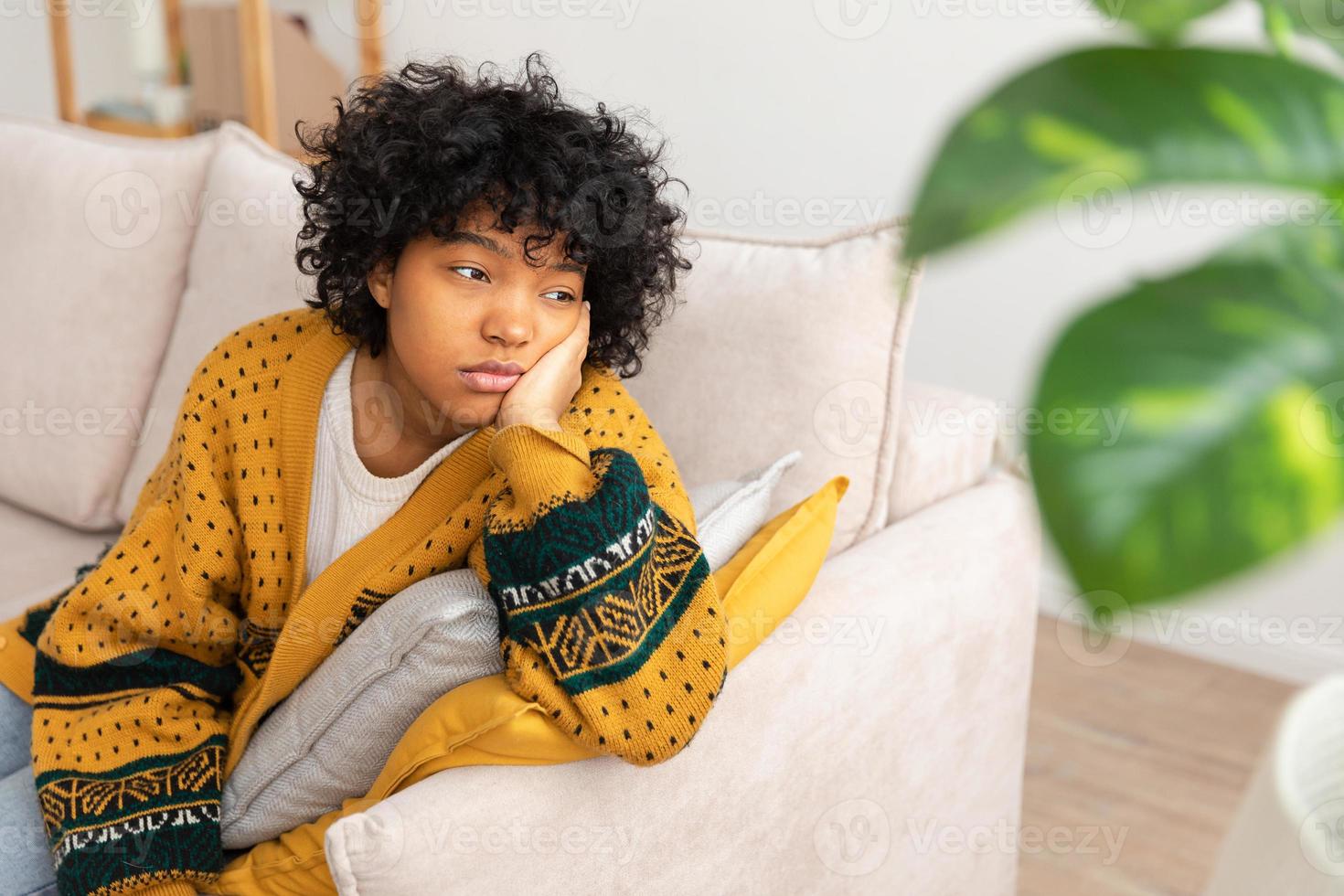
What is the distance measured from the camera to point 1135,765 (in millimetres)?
2010

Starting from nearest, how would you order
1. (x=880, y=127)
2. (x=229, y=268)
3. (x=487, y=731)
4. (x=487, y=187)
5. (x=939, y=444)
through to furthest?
(x=487, y=731) < (x=487, y=187) < (x=939, y=444) < (x=229, y=268) < (x=880, y=127)

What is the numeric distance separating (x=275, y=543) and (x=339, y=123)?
451 millimetres

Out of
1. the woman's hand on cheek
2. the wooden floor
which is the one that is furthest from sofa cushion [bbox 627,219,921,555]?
the wooden floor

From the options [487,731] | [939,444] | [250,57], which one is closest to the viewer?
[487,731]

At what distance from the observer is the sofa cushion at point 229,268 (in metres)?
1.63

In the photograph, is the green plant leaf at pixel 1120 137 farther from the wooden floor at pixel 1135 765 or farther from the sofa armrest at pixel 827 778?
the wooden floor at pixel 1135 765

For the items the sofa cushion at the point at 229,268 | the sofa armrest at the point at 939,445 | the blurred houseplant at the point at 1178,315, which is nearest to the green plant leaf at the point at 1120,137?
the blurred houseplant at the point at 1178,315

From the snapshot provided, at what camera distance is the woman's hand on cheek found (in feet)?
3.41

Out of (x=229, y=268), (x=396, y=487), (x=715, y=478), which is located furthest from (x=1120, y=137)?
(x=229, y=268)

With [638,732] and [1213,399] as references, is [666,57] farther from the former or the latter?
[1213,399]

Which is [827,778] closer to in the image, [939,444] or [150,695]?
[939,444]

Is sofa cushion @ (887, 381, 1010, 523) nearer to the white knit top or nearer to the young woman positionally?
the young woman

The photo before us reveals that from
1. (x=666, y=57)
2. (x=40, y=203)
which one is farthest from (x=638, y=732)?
(x=666, y=57)

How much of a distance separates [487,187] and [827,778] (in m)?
0.65
